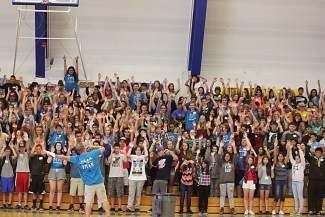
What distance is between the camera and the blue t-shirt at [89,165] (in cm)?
1598

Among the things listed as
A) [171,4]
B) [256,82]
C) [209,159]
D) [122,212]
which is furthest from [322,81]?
[122,212]

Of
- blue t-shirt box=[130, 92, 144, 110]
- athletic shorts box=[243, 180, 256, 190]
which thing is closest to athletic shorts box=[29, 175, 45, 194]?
blue t-shirt box=[130, 92, 144, 110]

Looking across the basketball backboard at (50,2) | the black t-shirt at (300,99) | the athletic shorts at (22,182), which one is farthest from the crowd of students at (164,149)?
the basketball backboard at (50,2)

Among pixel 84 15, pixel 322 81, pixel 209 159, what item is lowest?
pixel 209 159

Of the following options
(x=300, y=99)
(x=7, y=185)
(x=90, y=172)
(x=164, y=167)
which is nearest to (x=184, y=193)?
(x=164, y=167)

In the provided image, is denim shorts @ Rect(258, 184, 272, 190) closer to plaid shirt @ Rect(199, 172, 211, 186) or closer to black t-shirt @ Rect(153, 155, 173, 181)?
plaid shirt @ Rect(199, 172, 211, 186)

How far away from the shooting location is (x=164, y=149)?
20719mm

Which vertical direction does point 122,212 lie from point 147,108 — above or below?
below

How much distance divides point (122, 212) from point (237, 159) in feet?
12.5

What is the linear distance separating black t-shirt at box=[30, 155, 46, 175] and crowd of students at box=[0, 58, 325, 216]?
0.03 meters

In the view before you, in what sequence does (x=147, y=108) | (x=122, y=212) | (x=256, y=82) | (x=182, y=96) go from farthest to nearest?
(x=256, y=82)
(x=182, y=96)
(x=147, y=108)
(x=122, y=212)

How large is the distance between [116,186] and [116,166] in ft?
1.91

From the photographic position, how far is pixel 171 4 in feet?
87.6

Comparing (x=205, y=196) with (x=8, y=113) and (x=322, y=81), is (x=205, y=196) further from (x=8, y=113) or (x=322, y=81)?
(x=322, y=81)
